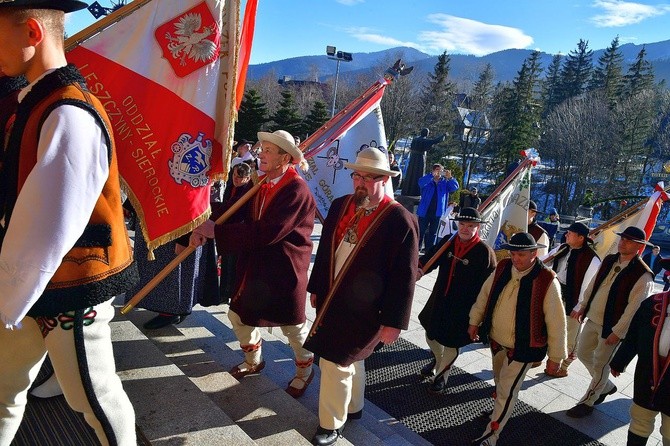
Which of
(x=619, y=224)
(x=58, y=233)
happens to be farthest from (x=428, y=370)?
(x=58, y=233)

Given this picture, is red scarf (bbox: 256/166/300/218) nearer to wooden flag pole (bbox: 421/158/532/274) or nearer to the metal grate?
wooden flag pole (bbox: 421/158/532/274)

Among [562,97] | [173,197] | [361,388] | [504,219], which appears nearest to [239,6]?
[173,197]

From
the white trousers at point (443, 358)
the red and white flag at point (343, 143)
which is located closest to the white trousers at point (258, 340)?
the white trousers at point (443, 358)

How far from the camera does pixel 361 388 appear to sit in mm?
3775

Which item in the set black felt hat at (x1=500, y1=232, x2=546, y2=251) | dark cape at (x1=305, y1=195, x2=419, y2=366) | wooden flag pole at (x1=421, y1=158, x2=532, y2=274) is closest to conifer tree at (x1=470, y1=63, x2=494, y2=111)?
wooden flag pole at (x1=421, y1=158, x2=532, y2=274)

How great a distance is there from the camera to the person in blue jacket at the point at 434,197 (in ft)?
35.9

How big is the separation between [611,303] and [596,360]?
586mm

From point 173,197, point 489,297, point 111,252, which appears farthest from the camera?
point 489,297

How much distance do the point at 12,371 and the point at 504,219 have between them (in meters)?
5.12

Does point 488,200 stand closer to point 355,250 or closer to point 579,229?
point 579,229

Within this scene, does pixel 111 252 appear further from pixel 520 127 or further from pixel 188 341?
pixel 520 127

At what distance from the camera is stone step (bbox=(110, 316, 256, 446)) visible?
8.89ft

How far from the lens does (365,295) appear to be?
10.8 feet

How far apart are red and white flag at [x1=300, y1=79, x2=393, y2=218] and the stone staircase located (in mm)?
2148
